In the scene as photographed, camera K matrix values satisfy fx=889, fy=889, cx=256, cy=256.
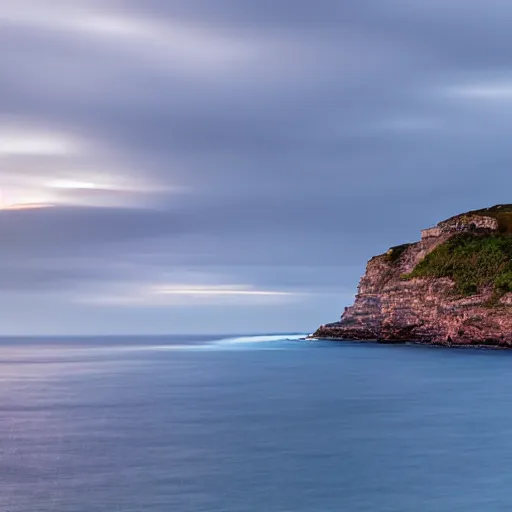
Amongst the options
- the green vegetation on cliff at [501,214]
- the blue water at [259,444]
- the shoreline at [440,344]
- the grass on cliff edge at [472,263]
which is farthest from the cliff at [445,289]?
the blue water at [259,444]

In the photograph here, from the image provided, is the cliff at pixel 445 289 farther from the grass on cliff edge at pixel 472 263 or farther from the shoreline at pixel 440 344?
the shoreline at pixel 440 344

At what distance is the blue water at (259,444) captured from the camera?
106ft

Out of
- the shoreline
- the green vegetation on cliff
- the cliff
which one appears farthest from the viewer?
the green vegetation on cliff

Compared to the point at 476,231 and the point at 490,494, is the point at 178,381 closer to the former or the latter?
A: the point at 490,494

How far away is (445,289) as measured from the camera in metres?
153

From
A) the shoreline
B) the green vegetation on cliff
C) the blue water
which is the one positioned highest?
the green vegetation on cliff

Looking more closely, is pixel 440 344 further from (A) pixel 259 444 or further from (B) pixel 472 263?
(A) pixel 259 444

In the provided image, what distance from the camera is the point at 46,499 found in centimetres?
3128

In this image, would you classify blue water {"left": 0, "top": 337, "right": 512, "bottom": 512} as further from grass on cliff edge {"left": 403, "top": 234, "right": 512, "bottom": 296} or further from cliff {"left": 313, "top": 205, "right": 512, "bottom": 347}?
grass on cliff edge {"left": 403, "top": 234, "right": 512, "bottom": 296}

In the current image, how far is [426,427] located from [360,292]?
422 ft

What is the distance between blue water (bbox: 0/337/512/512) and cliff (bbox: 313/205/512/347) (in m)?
53.4

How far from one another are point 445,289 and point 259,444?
112 metres

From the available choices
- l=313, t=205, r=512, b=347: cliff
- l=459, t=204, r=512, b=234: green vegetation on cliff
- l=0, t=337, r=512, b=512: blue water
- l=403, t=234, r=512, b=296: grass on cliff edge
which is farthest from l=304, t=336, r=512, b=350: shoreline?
l=0, t=337, r=512, b=512: blue water

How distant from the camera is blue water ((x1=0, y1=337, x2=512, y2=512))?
32.3 metres
